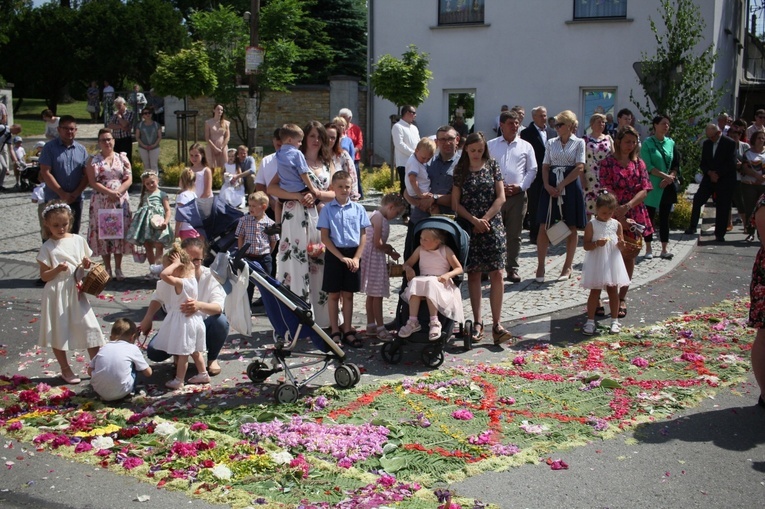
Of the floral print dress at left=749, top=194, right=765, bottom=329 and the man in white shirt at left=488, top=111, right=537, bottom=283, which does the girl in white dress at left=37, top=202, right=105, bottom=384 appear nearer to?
the man in white shirt at left=488, top=111, right=537, bottom=283

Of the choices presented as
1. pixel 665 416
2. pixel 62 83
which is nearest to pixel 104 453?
pixel 665 416

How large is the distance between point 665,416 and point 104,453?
403 cm

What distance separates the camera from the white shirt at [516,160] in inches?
428

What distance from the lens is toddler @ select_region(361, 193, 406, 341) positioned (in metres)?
9.02

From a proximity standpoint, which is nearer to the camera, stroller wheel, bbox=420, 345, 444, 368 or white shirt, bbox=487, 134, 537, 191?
stroller wheel, bbox=420, 345, 444, 368

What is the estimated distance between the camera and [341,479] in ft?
18.5

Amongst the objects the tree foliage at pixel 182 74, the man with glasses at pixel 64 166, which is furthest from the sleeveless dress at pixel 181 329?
the tree foliage at pixel 182 74

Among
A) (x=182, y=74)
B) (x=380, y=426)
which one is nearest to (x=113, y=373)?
(x=380, y=426)

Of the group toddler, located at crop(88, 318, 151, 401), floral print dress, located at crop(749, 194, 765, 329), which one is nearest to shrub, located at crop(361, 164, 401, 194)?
toddler, located at crop(88, 318, 151, 401)

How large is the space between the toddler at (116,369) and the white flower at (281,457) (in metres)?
1.69

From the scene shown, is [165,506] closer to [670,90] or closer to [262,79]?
[670,90]

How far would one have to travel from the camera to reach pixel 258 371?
754 centimetres

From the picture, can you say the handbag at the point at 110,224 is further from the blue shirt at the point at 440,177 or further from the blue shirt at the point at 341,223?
the blue shirt at the point at 440,177

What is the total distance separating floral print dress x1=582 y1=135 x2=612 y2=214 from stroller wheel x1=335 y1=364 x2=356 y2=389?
5.87m
